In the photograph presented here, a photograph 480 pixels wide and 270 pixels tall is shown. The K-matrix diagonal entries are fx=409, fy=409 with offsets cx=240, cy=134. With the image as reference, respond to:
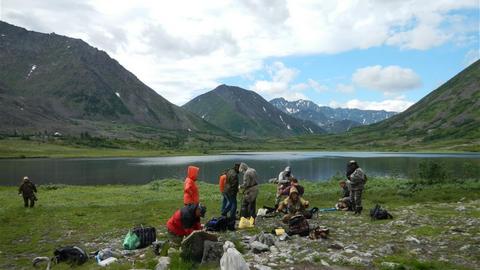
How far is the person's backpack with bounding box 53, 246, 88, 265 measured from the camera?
53.4ft

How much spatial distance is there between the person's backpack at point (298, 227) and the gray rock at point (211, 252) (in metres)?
5.73

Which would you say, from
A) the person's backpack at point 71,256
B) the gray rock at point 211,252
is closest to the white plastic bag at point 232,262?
the gray rock at point 211,252

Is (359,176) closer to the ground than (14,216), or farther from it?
farther from it

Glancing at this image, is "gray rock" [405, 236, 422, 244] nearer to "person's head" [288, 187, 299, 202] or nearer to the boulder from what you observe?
"person's head" [288, 187, 299, 202]

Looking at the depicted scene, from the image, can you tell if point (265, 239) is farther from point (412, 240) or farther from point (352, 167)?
point (352, 167)

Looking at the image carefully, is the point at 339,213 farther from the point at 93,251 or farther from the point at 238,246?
the point at 93,251

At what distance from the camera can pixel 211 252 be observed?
1421 centimetres

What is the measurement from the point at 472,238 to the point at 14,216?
93.6ft

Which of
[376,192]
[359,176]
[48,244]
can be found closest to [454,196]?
[376,192]

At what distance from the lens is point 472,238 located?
55.9 feet

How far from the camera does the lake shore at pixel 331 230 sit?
14.5 metres

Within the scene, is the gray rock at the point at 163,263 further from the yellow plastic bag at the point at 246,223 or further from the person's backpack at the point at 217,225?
the yellow plastic bag at the point at 246,223

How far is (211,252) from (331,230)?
818 centimetres

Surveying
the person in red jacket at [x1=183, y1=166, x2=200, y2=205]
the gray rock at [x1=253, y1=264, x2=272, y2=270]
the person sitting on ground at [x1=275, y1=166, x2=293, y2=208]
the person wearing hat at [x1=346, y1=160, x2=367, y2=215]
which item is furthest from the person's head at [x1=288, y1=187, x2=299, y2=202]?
the gray rock at [x1=253, y1=264, x2=272, y2=270]
